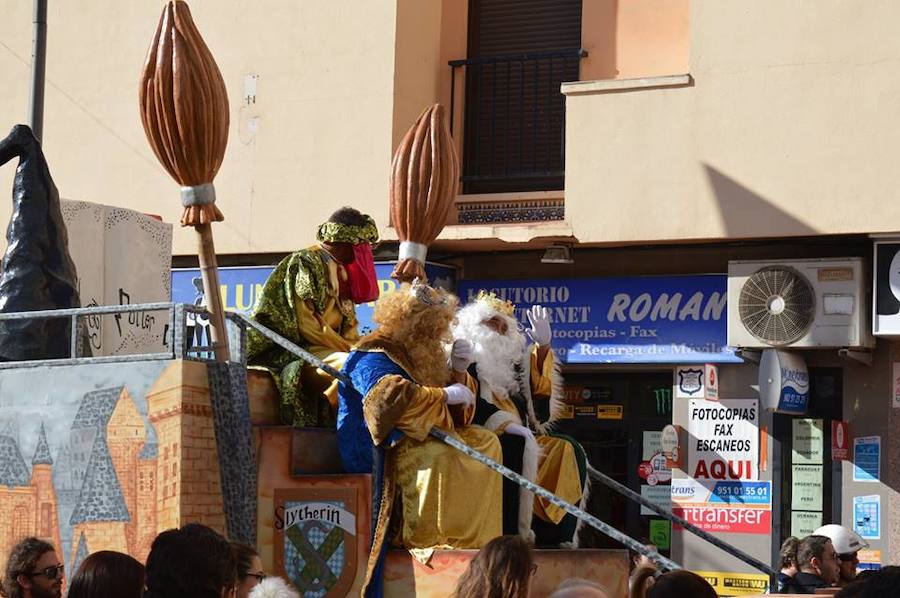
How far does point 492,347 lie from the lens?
8750mm

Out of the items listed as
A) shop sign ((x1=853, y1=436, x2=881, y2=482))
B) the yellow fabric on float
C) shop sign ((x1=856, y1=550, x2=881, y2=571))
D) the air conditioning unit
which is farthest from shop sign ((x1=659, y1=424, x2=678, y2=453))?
the yellow fabric on float

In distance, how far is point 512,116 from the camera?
626 inches

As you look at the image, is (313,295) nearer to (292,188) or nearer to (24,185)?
(24,185)

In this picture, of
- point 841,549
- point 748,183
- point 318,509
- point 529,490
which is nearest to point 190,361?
point 318,509

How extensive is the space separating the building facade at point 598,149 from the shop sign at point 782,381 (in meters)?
0.30

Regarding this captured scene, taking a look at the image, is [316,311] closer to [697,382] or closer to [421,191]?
[421,191]

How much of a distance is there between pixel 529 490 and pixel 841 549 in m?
2.22

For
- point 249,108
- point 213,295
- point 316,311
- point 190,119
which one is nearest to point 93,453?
point 213,295

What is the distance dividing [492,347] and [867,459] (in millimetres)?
6141

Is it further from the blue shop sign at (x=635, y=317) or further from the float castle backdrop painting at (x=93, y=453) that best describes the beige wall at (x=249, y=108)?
the float castle backdrop painting at (x=93, y=453)

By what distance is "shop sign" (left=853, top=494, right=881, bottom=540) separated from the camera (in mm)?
13562

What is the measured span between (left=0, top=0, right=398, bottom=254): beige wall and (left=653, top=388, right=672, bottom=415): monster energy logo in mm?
3117

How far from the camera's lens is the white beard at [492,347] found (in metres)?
8.70

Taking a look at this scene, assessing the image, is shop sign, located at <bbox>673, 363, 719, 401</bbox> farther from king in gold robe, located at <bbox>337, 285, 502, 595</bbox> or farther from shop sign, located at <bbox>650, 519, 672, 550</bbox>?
king in gold robe, located at <bbox>337, 285, 502, 595</bbox>
